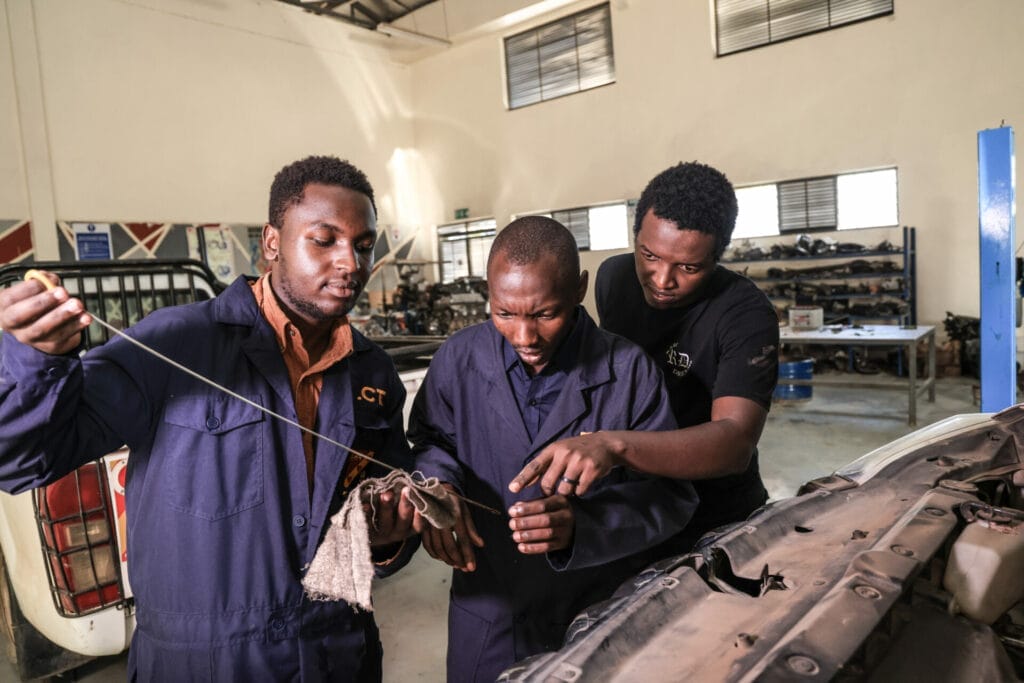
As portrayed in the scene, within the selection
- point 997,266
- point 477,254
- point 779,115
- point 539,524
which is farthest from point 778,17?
point 539,524

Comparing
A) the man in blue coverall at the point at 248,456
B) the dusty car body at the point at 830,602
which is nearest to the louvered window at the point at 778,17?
the dusty car body at the point at 830,602

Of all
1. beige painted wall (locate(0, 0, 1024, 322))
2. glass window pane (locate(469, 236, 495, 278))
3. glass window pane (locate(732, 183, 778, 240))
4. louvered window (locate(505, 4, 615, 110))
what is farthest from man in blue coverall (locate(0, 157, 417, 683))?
glass window pane (locate(469, 236, 495, 278))

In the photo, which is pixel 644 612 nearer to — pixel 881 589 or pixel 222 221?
pixel 881 589

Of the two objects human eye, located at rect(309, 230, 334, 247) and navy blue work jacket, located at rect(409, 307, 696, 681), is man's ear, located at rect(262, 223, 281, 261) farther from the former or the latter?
navy blue work jacket, located at rect(409, 307, 696, 681)

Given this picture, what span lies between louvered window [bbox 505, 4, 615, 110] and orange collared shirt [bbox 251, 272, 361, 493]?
35.5 feet

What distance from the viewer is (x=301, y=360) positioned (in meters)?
1.48

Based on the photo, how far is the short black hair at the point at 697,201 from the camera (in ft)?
5.45

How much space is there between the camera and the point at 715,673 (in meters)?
0.91

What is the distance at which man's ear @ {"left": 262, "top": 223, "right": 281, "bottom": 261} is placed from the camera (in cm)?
144

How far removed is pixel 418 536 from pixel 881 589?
0.96 metres

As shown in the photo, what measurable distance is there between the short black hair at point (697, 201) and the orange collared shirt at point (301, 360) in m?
0.90

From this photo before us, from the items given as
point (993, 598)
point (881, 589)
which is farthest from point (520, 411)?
point (993, 598)

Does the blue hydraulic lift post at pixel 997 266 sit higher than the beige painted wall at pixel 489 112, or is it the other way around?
the beige painted wall at pixel 489 112

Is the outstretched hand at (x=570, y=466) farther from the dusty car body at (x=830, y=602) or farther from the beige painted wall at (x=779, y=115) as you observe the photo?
the beige painted wall at (x=779, y=115)
